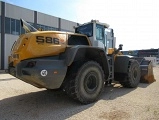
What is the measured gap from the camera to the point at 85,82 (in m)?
6.29

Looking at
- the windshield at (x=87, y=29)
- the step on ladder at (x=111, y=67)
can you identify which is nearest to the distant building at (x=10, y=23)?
the windshield at (x=87, y=29)

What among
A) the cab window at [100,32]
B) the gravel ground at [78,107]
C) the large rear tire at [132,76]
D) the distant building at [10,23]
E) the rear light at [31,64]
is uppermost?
the distant building at [10,23]

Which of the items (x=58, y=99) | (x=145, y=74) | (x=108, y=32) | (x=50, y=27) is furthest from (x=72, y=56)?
(x=50, y=27)

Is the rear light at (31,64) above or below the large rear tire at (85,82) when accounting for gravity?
above

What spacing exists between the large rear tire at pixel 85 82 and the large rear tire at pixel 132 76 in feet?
7.82

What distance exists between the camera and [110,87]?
9258 millimetres

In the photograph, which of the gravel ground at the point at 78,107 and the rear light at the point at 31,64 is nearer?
the gravel ground at the point at 78,107

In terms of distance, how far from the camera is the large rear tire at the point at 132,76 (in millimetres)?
8844

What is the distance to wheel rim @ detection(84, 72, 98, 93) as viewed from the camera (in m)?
6.34

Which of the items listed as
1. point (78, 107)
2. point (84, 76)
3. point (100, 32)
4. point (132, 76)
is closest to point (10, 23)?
point (100, 32)

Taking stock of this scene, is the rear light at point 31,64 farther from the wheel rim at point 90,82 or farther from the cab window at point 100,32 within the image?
the cab window at point 100,32

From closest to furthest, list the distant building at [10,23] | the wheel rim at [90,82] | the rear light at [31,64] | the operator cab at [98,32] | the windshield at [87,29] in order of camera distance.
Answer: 1. the rear light at [31,64]
2. the wheel rim at [90,82]
3. the operator cab at [98,32]
4. the windshield at [87,29]
5. the distant building at [10,23]

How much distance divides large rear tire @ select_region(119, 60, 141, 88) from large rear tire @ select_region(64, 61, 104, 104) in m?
2.38

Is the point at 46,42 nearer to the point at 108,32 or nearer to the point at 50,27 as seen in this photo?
the point at 108,32
